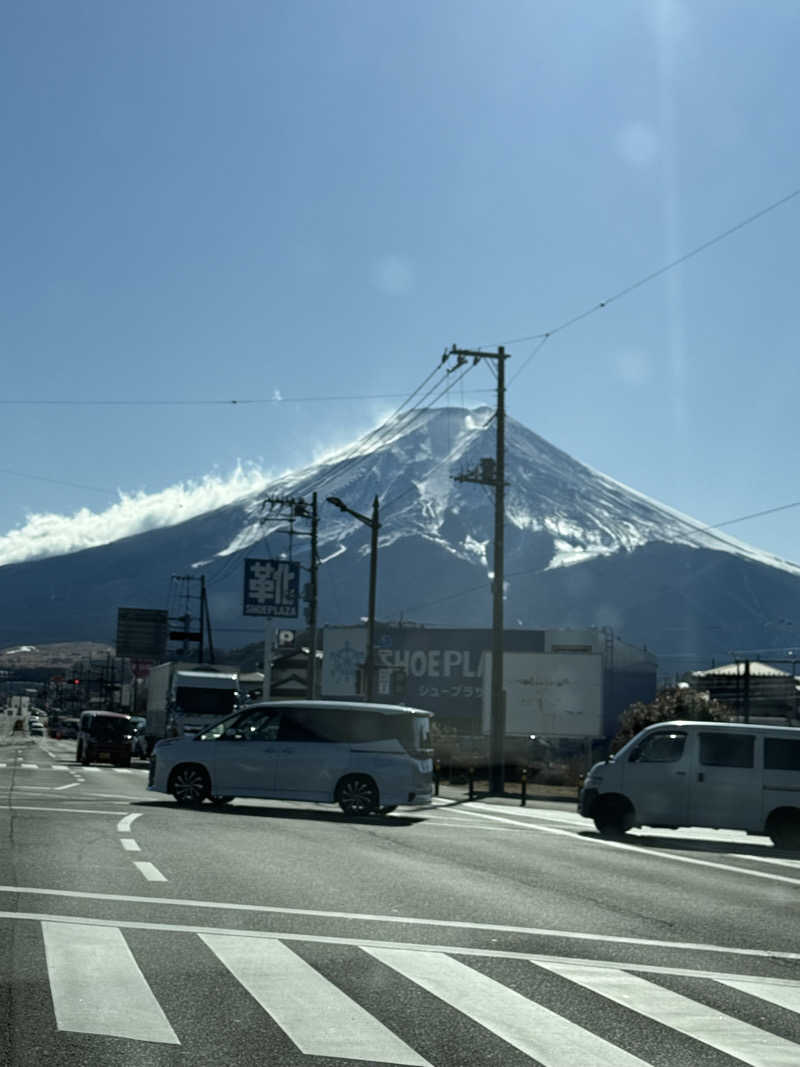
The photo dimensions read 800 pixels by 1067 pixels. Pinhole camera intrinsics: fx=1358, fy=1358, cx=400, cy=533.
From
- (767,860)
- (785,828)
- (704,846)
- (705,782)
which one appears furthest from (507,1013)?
(785,828)

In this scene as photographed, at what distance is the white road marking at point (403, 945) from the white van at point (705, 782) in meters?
11.7

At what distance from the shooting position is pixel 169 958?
27.5 ft

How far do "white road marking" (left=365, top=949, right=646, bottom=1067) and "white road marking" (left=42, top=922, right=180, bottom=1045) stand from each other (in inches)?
63.0

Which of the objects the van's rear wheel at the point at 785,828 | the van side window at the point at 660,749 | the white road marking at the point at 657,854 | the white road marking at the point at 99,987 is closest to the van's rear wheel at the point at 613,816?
the white road marking at the point at 657,854

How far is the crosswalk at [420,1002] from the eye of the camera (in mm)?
6305

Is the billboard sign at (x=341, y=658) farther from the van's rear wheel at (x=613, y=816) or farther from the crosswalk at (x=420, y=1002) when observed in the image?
the crosswalk at (x=420, y=1002)

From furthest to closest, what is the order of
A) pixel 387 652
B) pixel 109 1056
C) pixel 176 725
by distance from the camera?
pixel 387 652 → pixel 176 725 → pixel 109 1056

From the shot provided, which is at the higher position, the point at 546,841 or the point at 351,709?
the point at 351,709

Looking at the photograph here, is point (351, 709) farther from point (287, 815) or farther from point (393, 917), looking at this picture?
point (393, 917)

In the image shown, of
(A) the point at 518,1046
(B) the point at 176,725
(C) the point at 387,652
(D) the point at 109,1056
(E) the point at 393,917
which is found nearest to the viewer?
(D) the point at 109,1056

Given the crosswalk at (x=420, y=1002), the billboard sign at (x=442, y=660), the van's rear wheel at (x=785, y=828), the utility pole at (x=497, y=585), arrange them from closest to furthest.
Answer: the crosswalk at (x=420, y=1002), the van's rear wheel at (x=785, y=828), the utility pole at (x=497, y=585), the billboard sign at (x=442, y=660)

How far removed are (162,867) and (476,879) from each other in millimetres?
3126

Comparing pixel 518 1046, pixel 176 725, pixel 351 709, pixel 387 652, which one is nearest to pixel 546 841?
pixel 351 709

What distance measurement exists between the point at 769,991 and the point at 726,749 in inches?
533
